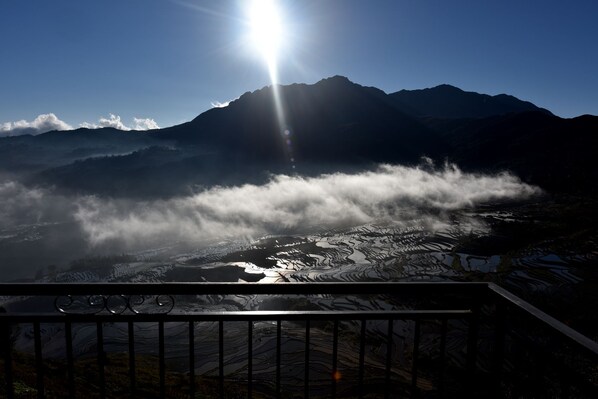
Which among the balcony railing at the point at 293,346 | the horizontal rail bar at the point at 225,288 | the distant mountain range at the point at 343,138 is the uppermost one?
the distant mountain range at the point at 343,138

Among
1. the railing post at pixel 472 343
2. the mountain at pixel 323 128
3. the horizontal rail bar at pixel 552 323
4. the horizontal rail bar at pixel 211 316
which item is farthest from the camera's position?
the mountain at pixel 323 128

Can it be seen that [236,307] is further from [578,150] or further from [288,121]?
[288,121]

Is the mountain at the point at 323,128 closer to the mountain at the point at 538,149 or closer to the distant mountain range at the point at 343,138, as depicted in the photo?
the distant mountain range at the point at 343,138

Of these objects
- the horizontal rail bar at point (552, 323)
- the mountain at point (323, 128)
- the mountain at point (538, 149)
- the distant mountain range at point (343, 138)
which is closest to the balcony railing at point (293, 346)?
the horizontal rail bar at point (552, 323)

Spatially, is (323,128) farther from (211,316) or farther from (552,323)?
(552,323)

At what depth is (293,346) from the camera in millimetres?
40438

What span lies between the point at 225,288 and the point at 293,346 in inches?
1606

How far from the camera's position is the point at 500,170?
127 meters

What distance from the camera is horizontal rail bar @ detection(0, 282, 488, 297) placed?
2.46m

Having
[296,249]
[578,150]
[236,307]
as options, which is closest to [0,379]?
[236,307]

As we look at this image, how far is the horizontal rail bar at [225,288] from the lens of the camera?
2.46 metres

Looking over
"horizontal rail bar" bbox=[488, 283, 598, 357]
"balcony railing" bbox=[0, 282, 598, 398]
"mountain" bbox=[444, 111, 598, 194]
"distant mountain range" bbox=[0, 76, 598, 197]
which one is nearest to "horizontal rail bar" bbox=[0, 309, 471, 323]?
"balcony railing" bbox=[0, 282, 598, 398]

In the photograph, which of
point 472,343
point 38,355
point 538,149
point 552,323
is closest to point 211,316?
point 38,355

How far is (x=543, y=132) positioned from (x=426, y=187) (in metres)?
42.3
